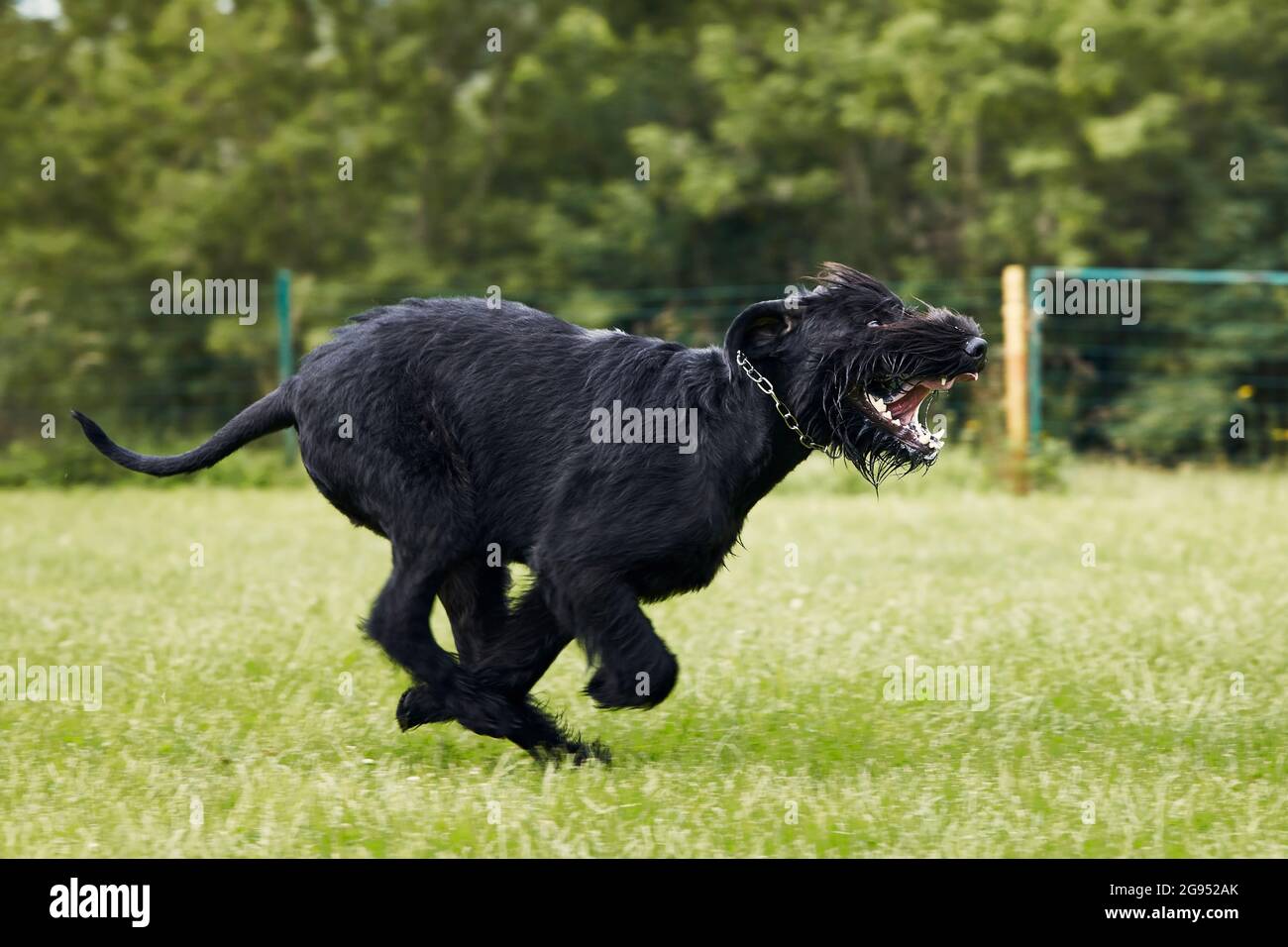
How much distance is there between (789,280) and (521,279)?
3.30m

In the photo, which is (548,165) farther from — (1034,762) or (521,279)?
(1034,762)

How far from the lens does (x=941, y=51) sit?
17.2 m

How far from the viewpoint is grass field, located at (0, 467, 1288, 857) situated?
4223mm

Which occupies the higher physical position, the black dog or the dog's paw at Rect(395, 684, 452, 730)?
the black dog

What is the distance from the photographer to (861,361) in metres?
4.57

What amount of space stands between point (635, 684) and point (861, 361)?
3.79 ft

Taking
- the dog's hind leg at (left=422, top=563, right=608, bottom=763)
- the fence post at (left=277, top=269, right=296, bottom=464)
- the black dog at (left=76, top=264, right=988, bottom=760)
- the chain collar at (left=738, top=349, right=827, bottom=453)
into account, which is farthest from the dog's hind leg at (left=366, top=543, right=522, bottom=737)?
the fence post at (left=277, top=269, right=296, bottom=464)

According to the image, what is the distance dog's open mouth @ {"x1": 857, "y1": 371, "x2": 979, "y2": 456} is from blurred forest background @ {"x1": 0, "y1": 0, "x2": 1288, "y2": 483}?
37.5 ft

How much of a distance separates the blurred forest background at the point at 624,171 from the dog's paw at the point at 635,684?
11573 mm

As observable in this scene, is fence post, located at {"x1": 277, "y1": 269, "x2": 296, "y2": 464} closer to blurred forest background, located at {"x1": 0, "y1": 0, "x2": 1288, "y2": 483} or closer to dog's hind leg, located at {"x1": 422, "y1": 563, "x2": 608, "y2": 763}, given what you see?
blurred forest background, located at {"x1": 0, "y1": 0, "x2": 1288, "y2": 483}

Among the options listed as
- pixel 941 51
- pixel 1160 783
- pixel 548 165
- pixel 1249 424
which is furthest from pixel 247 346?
pixel 1160 783

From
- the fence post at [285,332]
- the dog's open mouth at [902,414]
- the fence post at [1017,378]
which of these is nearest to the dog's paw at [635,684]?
the dog's open mouth at [902,414]

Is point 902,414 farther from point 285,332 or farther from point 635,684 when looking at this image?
point 285,332

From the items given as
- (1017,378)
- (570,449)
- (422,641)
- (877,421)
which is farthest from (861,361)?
(1017,378)
